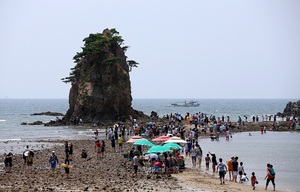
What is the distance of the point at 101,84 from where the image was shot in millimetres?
72188

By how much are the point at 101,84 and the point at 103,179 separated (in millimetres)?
49327

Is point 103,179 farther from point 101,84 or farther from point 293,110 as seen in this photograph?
point 293,110

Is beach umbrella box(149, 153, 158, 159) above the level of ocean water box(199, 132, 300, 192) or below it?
above

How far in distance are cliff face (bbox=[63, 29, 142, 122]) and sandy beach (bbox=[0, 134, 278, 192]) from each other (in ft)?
131

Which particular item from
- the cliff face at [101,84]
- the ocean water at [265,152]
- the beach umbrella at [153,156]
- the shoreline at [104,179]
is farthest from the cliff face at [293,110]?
the beach umbrella at [153,156]

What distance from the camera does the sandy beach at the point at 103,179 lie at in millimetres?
21328

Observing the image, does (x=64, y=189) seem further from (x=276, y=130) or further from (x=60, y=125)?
(x=60, y=125)

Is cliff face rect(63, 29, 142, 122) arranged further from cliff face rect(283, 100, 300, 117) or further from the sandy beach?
the sandy beach

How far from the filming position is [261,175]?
27516 millimetres

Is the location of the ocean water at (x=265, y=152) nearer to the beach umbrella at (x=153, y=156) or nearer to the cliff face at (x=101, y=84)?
the beach umbrella at (x=153, y=156)

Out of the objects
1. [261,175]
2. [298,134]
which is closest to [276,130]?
[298,134]

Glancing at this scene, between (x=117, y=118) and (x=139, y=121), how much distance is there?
3953mm

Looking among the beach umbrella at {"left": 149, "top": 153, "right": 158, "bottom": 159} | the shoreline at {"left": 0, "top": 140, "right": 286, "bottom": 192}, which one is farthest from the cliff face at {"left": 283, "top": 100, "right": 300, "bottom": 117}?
the beach umbrella at {"left": 149, "top": 153, "right": 158, "bottom": 159}

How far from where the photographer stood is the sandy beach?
21328 millimetres
